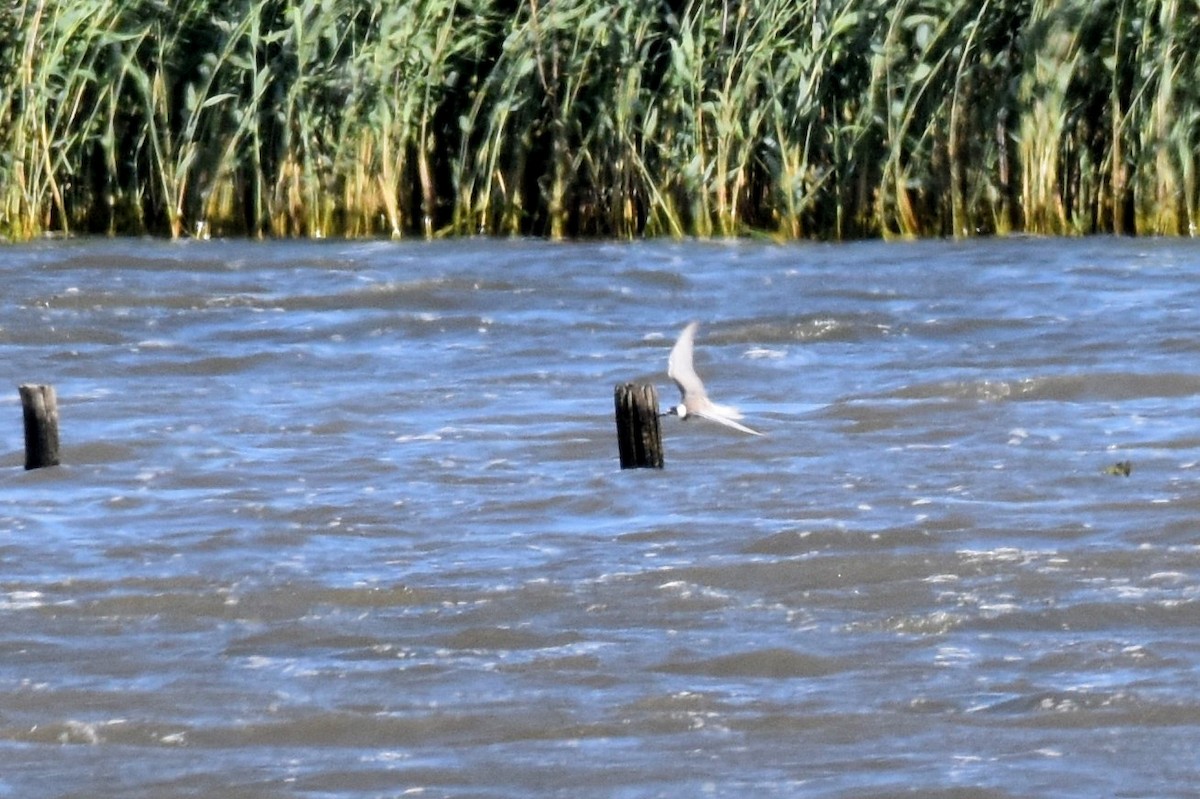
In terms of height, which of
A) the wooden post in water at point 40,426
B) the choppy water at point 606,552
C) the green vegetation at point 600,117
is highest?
the green vegetation at point 600,117

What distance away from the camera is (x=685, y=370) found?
18.9 feet

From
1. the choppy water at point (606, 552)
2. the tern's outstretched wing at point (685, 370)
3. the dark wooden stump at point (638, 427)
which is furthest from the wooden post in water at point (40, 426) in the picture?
the tern's outstretched wing at point (685, 370)

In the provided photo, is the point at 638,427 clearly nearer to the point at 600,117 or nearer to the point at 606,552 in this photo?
the point at 606,552

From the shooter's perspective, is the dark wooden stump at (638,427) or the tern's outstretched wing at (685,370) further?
the dark wooden stump at (638,427)

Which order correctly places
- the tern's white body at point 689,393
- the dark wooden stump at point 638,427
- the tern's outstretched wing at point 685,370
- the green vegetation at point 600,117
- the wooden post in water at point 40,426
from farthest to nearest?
the green vegetation at point 600,117
the wooden post in water at point 40,426
the dark wooden stump at point 638,427
the tern's outstretched wing at point 685,370
the tern's white body at point 689,393

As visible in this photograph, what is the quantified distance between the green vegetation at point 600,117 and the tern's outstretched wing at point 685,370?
17.7 ft

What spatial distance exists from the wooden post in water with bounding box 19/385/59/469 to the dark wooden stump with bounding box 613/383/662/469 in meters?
1.56

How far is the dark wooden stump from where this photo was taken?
6.12m

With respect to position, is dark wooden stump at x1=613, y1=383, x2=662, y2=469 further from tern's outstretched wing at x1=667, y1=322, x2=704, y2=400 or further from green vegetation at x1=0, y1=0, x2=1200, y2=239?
green vegetation at x1=0, y1=0, x2=1200, y2=239

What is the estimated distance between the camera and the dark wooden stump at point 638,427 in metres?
6.12

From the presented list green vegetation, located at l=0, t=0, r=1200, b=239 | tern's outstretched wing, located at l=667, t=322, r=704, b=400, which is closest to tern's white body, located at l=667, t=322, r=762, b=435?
tern's outstretched wing, located at l=667, t=322, r=704, b=400

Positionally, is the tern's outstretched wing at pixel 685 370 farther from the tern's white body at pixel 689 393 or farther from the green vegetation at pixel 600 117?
the green vegetation at pixel 600 117

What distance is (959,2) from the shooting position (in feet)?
36.2

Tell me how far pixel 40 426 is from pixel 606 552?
5.85 ft
